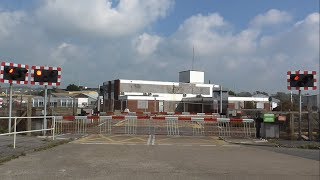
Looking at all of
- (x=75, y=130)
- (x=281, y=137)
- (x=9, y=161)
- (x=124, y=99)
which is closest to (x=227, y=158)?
(x=9, y=161)

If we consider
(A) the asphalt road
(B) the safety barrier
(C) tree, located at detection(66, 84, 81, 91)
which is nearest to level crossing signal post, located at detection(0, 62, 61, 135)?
(B) the safety barrier

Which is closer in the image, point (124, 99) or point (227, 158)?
point (227, 158)

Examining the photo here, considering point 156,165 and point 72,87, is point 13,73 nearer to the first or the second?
point 156,165

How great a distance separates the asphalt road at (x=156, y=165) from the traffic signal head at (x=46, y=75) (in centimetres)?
702

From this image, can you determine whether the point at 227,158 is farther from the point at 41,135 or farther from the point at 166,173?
the point at 41,135

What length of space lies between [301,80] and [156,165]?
1270cm

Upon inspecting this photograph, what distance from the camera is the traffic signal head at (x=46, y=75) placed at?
22391 mm

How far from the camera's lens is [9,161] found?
12281 millimetres

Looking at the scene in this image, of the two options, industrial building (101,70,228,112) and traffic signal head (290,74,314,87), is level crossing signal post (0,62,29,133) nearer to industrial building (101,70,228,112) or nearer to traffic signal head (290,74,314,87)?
traffic signal head (290,74,314,87)

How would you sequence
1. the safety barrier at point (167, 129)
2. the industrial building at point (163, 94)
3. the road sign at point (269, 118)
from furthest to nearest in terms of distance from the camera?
the industrial building at point (163, 94), the safety barrier at point (167, 129), the road sign at point (269, 118)

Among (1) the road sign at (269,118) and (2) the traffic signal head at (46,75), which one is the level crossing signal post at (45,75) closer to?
(2) the traffic signal head at (46,75)

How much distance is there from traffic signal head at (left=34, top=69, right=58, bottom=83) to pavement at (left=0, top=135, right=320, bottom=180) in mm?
7379

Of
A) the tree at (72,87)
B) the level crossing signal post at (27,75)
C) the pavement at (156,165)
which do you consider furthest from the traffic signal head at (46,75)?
the tree at (72,87)

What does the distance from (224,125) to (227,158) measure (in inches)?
737
